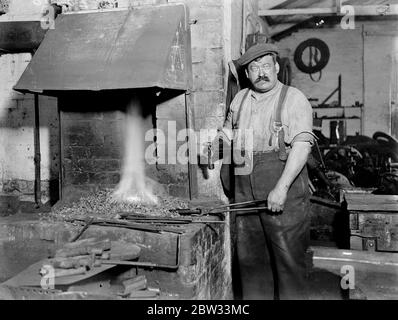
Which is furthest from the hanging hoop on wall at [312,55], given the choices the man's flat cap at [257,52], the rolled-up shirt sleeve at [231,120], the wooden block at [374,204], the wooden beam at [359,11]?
the man's flat cap at [257,52]

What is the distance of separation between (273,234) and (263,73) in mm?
1446

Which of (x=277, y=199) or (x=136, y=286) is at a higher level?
(x=277, y=199)

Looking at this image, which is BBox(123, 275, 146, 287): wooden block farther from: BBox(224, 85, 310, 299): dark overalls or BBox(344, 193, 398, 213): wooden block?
BBox(344, 193, 398, 213): wooden block

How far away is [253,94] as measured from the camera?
12.4 feet

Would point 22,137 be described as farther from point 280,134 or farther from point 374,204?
point 374,204

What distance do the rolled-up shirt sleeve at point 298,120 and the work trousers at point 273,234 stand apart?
0.79 feet

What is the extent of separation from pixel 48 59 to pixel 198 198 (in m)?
2.08

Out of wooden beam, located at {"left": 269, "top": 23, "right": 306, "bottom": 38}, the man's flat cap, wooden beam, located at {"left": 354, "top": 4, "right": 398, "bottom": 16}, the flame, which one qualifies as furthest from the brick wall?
wooden beam, located at {"left": 354, "top": 4, "right": 398, "bottom": 16}

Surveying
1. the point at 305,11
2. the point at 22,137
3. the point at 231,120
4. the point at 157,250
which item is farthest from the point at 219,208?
the point at 305,11

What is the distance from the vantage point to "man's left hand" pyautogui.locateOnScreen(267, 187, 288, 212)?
3328 millimetres

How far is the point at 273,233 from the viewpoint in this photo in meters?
3.51

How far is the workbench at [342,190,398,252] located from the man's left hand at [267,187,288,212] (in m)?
1.33

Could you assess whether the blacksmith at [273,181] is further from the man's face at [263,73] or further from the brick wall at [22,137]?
the brick wall at [22,137]
